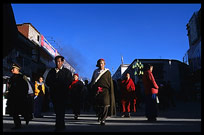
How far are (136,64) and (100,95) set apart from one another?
36.0 m

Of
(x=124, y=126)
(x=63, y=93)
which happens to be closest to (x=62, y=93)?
(x=63, y=93)

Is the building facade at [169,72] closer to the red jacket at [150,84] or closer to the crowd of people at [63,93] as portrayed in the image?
the red jacket at [150,84]

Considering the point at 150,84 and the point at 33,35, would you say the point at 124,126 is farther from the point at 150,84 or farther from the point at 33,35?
the point at 33,35

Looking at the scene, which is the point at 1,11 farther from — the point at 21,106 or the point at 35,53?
the point at 35,53

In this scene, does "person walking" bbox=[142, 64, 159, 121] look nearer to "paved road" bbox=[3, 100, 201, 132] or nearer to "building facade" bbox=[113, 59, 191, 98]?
"paved road" bbox=[3, 100, 201, 132]

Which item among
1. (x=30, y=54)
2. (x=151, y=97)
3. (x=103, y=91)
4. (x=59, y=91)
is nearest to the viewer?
(x=59, y=91)

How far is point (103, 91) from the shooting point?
19.0 feet

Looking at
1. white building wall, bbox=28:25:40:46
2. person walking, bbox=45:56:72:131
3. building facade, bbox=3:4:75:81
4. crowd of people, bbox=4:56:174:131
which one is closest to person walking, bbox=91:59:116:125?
crowd of people, bbox=4:56:174:131

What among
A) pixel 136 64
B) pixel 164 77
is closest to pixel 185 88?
pixel 164 77

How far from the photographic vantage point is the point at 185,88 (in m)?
39.8

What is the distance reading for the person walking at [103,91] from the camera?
5.73 meters

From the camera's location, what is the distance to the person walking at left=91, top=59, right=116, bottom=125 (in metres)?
5.73

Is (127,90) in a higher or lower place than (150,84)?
lower

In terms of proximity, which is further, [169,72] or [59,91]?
[169,72]
